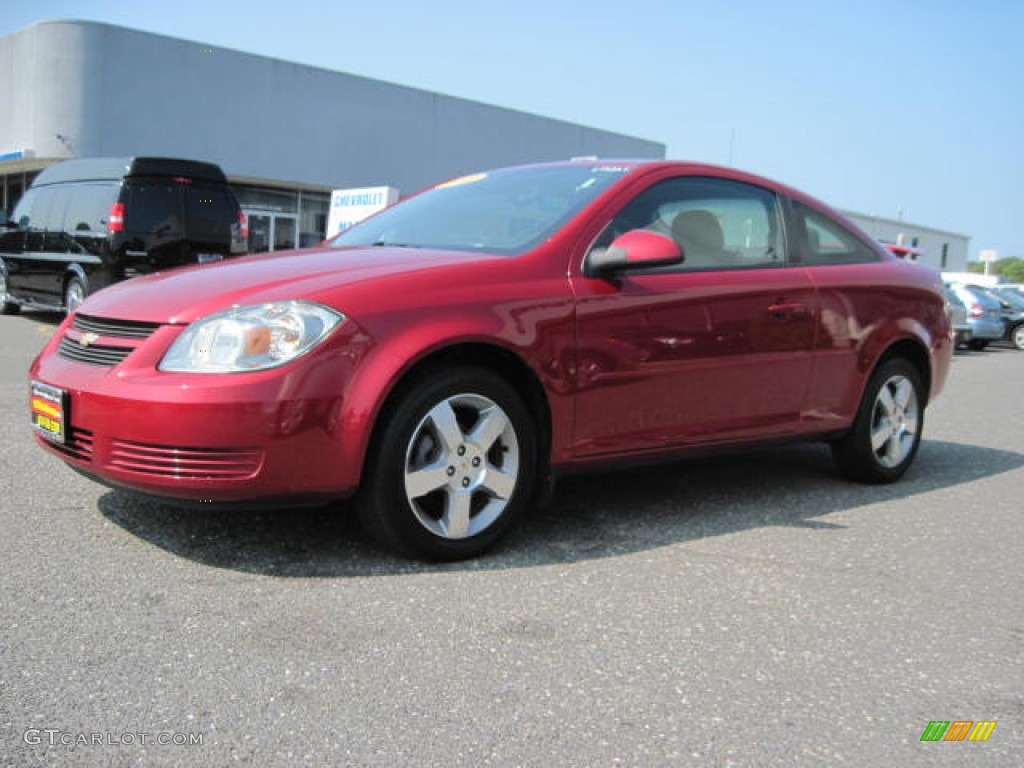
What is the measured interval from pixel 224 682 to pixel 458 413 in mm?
1344

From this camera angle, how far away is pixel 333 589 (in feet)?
10.5

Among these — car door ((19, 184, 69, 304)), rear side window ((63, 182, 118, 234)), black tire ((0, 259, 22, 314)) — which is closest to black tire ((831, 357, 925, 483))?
rear side window ((63, 182, 118, 234))

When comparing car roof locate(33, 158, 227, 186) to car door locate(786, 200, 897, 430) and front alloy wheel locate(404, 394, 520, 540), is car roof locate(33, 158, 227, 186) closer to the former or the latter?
car door locate(786, 200, 897, 430)

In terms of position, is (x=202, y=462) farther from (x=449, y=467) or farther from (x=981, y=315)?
(x=981, y=315)

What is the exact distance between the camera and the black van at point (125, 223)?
35.3 feet

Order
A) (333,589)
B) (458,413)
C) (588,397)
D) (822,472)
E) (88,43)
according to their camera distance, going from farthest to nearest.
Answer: (88,43), (822,472), (588,397), (458,413), (333,589)

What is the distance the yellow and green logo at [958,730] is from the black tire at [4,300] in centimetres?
1395

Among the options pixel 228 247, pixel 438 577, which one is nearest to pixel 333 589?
pixel 438 577

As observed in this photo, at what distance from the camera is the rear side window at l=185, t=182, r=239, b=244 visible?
36.4 feet

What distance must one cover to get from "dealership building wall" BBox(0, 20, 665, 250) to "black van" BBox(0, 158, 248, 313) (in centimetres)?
1106

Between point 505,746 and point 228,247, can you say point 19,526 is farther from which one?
point 228,247

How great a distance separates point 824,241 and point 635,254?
164cm

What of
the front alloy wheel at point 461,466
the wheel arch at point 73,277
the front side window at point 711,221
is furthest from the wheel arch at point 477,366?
the wheel arch at point 73,277

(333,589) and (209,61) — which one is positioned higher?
(209,61)
